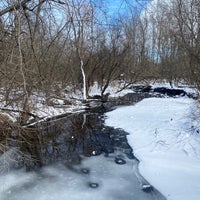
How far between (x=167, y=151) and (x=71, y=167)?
2.26 m

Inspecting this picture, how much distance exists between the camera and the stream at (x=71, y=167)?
499 centimetres

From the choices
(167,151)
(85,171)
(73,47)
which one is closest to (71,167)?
(85,171)

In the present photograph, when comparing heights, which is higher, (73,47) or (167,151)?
(73,47)

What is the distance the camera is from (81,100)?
17.0 meters

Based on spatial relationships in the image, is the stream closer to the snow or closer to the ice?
the ice

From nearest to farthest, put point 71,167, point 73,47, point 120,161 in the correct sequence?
point 71,167 < point 120,161 < point 73,47

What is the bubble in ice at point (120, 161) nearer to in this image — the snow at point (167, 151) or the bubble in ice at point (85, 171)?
the snow at point (167, 151)

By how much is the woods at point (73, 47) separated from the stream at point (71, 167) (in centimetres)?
131

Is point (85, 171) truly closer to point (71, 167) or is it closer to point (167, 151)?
point (71, 167)

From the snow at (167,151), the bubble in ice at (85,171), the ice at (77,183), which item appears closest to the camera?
the ice at (77,183)

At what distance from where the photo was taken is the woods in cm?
527

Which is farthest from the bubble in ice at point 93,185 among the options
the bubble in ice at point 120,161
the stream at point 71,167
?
the bubble in ice at point 120,161

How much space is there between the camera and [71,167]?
246 inches

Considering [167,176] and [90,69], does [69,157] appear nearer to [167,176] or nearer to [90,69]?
[167,176]
